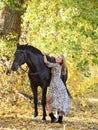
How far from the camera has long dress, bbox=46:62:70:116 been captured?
1205 cm

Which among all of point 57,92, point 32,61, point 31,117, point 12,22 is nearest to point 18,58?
point 32,61

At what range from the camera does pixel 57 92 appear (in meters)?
12.1

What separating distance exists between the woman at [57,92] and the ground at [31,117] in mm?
434

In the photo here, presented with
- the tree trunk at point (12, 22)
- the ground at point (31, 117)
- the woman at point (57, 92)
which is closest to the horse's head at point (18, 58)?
the woman at point (57, 92)

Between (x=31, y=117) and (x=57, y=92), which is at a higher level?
(x=57, y=92)

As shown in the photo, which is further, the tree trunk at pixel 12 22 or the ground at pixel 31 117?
the tree trunk at pixel 12 22

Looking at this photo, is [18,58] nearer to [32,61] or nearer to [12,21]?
[32,61]

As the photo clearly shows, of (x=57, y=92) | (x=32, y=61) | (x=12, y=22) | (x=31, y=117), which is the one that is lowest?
(x=31, y=117)

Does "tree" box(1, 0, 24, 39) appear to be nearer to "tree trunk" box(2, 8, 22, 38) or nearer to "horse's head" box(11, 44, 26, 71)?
"tree trunk" box(2, 8, 22, 38)

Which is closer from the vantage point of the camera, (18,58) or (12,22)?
(18,58)

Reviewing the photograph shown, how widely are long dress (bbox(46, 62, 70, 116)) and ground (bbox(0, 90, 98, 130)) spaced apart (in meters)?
0.47

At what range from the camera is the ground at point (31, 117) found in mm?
11703

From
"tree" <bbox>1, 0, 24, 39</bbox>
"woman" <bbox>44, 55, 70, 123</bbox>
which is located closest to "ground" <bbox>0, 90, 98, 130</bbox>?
"woman" <bbox>44, 55, 70, 123</bbox>

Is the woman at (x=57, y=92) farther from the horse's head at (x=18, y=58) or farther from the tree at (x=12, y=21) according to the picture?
the tree at (x=12, y=21)
